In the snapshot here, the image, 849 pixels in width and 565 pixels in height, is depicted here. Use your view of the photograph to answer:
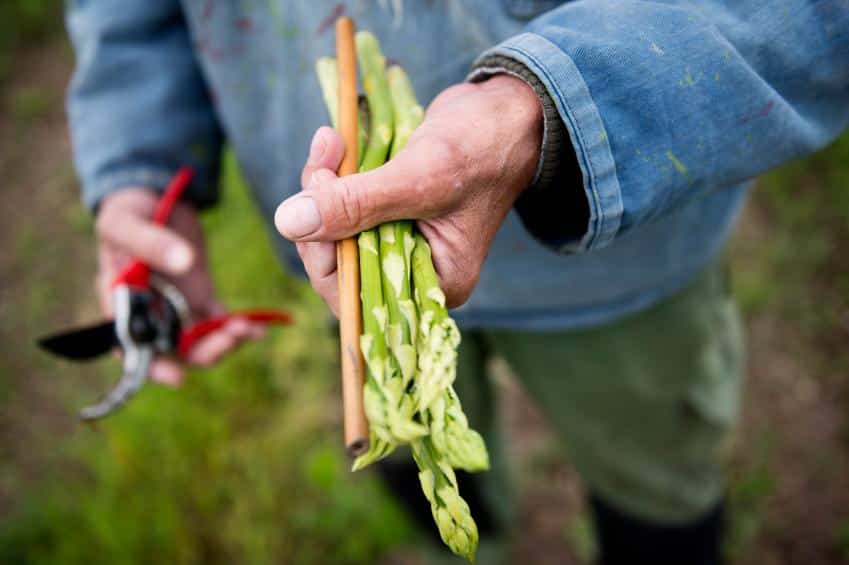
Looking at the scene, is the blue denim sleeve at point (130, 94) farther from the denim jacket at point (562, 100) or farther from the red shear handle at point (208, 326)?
the red shear handle at point (208, 326)

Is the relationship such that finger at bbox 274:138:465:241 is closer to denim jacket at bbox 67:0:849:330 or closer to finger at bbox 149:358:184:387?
denim jacket at bbox 67:0:849:330

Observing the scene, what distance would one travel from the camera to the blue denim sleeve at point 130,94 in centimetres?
166

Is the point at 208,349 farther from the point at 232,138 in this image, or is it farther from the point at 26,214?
the point at 26,214

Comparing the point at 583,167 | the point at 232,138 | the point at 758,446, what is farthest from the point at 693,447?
the point at 232,138

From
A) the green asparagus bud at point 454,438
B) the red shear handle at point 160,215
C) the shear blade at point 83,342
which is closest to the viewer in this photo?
the green asparagus bud at point 454,438

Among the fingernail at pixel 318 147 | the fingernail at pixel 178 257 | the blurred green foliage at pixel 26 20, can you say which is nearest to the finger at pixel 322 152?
the fingernail at pixel 318 147

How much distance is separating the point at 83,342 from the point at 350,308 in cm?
95

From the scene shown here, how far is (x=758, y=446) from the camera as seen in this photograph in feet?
8.24

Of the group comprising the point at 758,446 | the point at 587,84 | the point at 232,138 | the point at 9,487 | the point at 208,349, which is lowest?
the point at 758,446

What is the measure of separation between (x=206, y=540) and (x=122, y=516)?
29 centimetres

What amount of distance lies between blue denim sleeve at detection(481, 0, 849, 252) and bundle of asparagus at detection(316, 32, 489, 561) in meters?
0.25

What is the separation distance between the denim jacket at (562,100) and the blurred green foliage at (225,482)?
88 centimetres

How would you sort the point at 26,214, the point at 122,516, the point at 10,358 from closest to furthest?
the point at 122,516
the point at 10,358
the point at 26,214

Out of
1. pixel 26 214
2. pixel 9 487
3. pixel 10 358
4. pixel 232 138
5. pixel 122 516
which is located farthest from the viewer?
pixel 26 214
